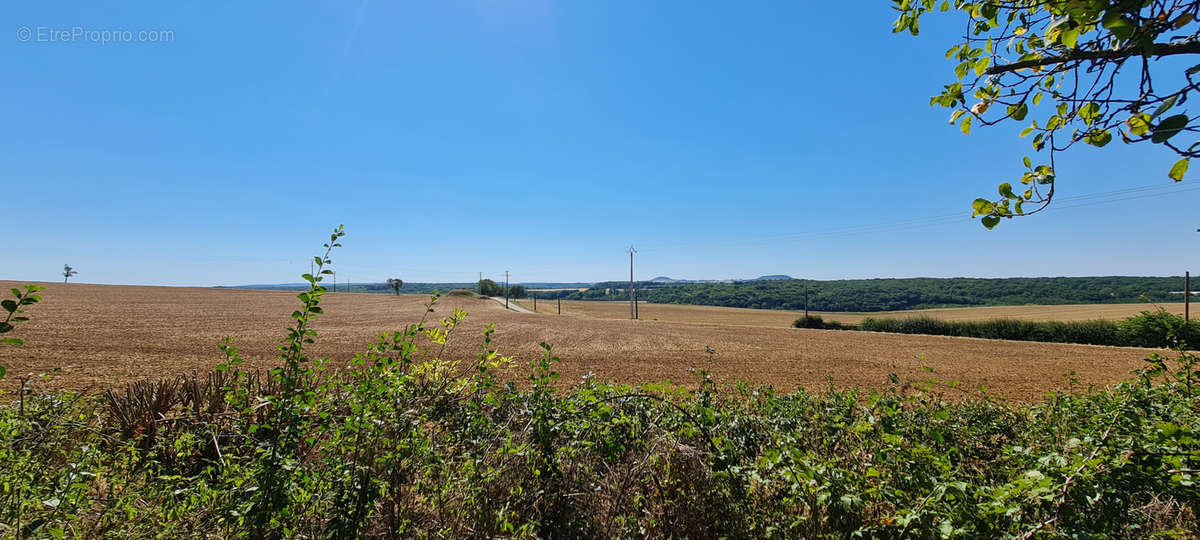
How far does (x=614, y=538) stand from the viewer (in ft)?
7.07

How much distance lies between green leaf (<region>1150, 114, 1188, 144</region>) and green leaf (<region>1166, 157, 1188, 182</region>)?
0.11 meters

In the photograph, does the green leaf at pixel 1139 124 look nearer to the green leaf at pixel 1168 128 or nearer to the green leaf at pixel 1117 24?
the green leaf at pixel 1168 128

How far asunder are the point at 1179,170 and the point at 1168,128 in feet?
0.70

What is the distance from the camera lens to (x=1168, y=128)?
160 centimetres

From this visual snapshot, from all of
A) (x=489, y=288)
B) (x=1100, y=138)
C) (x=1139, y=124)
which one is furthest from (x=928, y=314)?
(x=489, y=288)

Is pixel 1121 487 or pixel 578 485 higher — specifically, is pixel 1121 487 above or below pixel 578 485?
above

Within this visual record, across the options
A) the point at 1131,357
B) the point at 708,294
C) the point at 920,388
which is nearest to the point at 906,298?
the point at 708,294

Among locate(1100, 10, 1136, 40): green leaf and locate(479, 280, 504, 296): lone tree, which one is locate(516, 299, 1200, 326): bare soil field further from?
locate(1100, 10, 1136, 40): green leaf

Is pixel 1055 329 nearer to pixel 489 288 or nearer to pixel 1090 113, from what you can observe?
pixel 1090 113

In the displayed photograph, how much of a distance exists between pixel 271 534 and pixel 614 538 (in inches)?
68.1

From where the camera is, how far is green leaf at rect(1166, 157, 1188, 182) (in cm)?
164

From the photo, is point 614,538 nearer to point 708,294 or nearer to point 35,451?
point 35,451

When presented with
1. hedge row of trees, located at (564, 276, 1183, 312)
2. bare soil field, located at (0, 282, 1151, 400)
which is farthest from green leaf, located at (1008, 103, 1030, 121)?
hedge row of trees, located at (564, 276, 1183, 312)

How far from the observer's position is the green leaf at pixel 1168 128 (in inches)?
61.2
